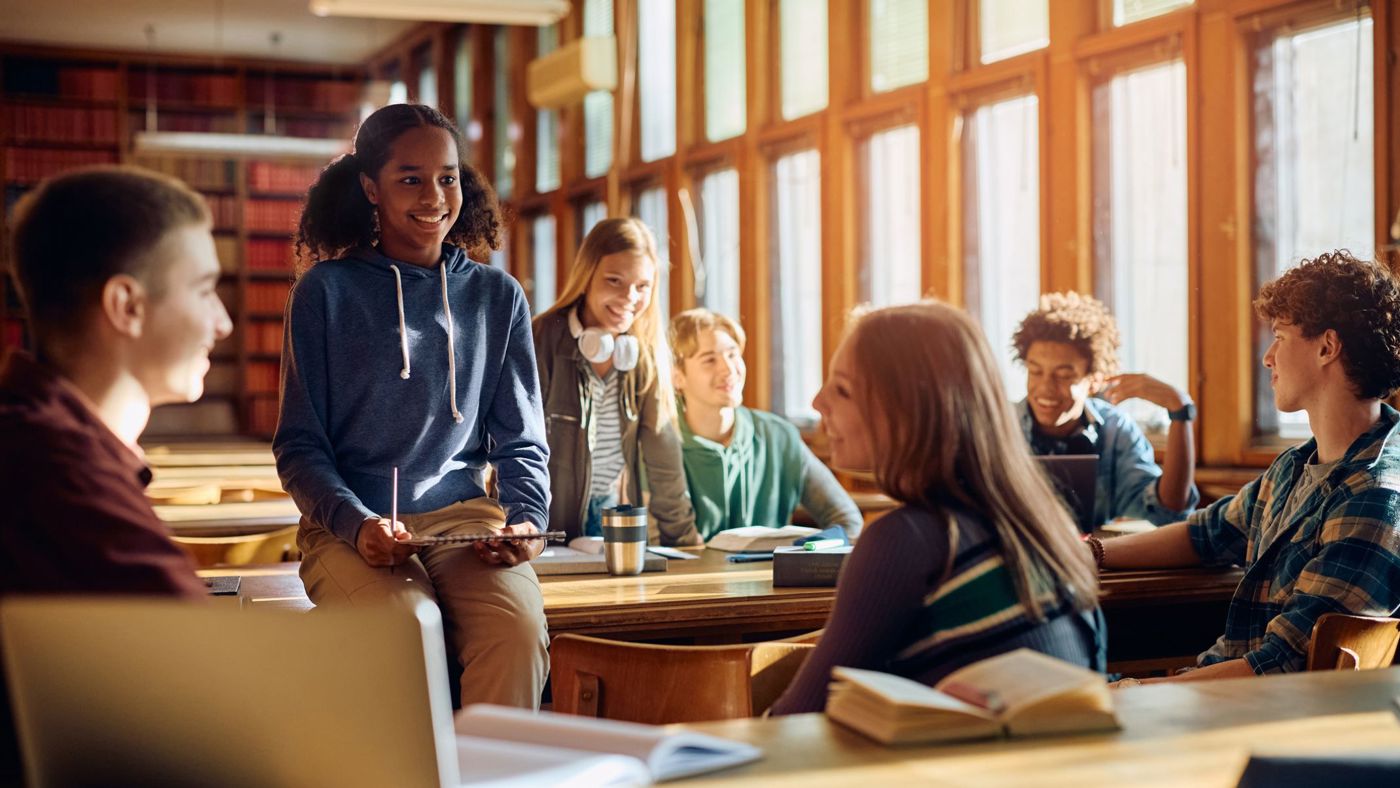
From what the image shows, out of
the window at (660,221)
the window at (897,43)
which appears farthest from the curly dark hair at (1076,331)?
the window at (660,221)

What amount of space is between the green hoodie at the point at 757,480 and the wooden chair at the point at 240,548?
1.13 metres

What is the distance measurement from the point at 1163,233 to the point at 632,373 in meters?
2.31

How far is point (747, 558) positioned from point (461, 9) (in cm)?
517

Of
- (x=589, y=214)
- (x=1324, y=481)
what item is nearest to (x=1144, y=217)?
(x=1324, y=481)

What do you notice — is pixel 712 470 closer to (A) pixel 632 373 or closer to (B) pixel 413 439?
(A) pixel 632 373

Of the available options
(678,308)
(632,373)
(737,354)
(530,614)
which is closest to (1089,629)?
(530,614)

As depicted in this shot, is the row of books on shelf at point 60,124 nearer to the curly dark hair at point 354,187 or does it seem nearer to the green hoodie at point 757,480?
the green hoodie at point 757,480

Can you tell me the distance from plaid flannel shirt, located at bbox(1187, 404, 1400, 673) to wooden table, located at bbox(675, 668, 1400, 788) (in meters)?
0.78

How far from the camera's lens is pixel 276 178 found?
12.5 metres

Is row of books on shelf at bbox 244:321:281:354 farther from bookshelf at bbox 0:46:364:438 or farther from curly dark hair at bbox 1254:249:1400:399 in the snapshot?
curly dark hair at bbox 1254:249:1400:399

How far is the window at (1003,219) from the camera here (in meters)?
5.89

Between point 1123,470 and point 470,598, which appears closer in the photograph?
point 470,598

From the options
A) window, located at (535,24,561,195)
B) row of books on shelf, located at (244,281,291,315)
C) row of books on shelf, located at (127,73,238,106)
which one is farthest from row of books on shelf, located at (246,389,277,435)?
Answer: window, located at (535,24,561,195)

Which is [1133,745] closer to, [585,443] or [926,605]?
[926,605]
